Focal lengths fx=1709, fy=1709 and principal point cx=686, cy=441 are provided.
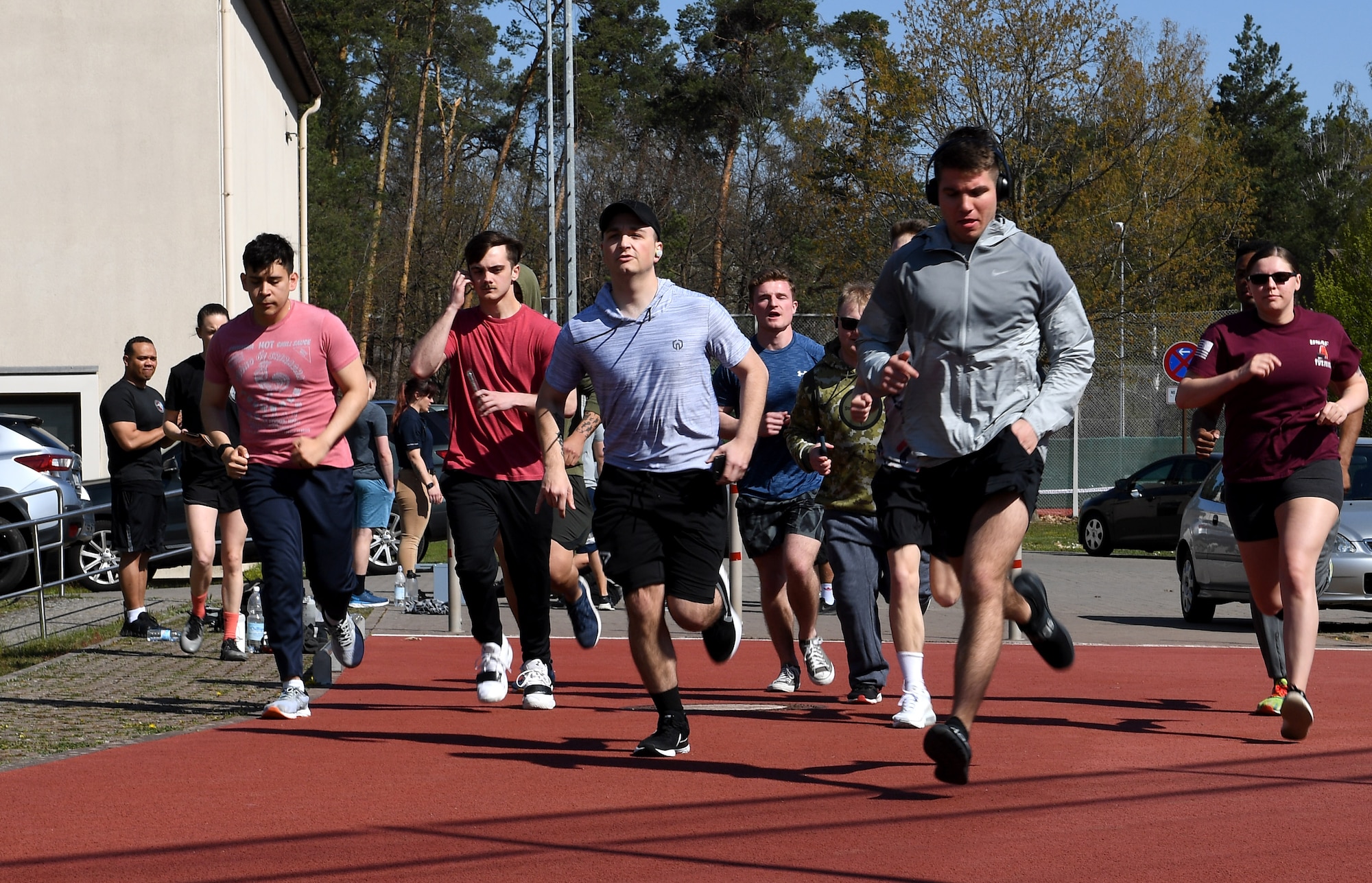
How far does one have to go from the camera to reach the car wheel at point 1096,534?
25781 millimetres

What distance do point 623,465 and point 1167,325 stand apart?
102ft

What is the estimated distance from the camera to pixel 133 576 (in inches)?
461

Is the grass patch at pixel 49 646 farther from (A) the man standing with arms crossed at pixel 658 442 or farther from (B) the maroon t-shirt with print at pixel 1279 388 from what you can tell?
(B) the maroon t-shirt with print at pixel 1279 388

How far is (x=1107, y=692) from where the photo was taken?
883 centimetres

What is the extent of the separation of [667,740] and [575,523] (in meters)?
3.74

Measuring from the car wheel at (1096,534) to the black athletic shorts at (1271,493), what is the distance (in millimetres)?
18704

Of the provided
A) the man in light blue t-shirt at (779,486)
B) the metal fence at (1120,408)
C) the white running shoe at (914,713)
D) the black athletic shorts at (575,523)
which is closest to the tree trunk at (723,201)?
the metal fence at (1120,408)

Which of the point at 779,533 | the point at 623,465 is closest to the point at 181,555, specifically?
the point at 779,533

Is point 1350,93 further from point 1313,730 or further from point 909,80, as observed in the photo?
point 1313,730

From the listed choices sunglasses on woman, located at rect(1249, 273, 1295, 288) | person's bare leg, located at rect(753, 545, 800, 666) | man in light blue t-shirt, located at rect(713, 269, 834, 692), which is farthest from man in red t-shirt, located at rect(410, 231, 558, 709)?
sunglasses on woman, located at rect(1249, 273, 1295, 288)

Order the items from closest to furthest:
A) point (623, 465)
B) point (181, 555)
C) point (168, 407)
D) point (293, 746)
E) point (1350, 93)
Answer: point (623, 465) < point (293, 746) < point (168, 407) < point (181, 555) < point (1350, 93)

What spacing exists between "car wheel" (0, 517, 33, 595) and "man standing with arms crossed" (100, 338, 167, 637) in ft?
17.3

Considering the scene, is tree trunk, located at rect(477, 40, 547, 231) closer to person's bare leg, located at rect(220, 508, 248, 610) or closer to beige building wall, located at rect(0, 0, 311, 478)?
beige building wall, located at rect(0, 0, 311, 478)

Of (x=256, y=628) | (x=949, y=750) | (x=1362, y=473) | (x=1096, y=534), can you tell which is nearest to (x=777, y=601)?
(x=949, y=750)
